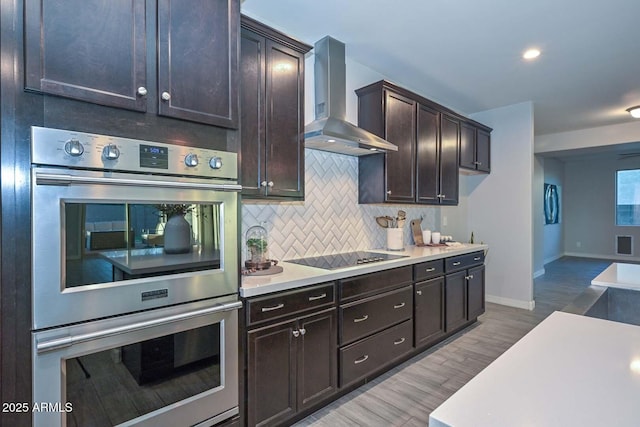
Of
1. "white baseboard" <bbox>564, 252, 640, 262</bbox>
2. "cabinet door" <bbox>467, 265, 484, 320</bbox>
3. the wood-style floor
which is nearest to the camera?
the wood-style floor

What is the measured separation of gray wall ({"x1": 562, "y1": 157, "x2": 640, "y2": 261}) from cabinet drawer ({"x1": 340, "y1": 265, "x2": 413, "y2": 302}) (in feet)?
29.1

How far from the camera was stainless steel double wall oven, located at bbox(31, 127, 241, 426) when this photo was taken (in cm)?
117

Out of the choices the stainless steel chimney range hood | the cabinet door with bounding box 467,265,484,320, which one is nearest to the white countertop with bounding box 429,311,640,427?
the stainless steel chimney range hood

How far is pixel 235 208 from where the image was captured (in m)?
1.66

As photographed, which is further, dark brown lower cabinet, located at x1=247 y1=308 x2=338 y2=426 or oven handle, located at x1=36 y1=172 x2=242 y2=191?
dark brown lower cabinet, located at x1=247 y1=308 x2=338 y2=426

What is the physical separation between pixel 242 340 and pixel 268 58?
176 centimetres

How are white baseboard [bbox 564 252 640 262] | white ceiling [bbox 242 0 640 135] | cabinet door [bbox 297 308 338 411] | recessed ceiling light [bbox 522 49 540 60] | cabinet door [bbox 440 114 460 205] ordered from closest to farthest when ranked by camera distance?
cabinet door [bbox 297 308 338 411]
white ceiling [bbox 242 0 640 135]
recessed ceiling light [bbox 522 49 540 60]
cabinet door [bbox 440 114 460 205]
white baseboard [bbox 564 252 640 262]

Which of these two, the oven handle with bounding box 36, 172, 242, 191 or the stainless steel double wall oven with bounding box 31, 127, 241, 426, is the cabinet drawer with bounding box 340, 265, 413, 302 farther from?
the oven handle with bounding box 36, 172, 242, 191

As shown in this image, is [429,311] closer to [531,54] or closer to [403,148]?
[403,148]

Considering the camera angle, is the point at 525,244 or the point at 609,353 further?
the point at 525,244

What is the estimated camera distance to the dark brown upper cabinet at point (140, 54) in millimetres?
1171

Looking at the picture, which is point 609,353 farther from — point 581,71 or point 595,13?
point 581,71

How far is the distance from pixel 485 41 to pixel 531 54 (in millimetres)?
617

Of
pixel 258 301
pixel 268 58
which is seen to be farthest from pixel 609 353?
pixel 268 58
